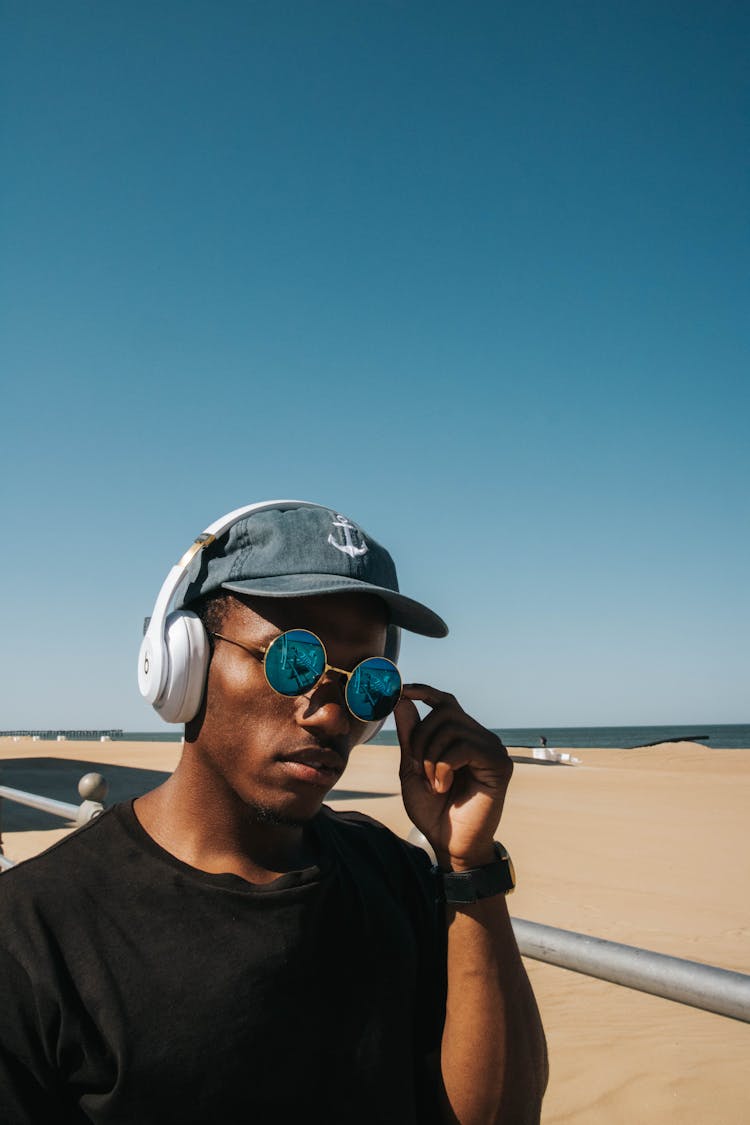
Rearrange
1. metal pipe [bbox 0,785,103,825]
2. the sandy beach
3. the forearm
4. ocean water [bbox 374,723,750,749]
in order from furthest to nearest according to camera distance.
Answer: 1. ocean water [bbox 374,723,750,749]
2. the sandy beach
3. metal pipe [bbox 0,785,103,825]
4. the forearm

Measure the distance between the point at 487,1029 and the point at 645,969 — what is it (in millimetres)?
357

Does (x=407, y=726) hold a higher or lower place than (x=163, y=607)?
lower

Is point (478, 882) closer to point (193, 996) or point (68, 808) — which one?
point (193, 996)

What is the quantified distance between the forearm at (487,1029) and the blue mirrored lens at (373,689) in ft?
1.48

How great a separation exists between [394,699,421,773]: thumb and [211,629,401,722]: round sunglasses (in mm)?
43

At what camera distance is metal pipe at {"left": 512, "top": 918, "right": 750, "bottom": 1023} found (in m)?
1.37

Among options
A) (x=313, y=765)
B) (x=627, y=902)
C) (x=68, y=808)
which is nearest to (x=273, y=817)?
(x=313, y=765)

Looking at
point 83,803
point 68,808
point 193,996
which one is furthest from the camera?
point 83,803

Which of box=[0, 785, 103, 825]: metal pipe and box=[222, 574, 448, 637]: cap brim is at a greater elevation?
Answer: box=[222, 574, 448, 637]: cap brim

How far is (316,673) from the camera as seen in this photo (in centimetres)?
164

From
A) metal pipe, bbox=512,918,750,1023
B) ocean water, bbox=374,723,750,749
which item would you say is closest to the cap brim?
metal pipe, bbox=512,918,750,1023

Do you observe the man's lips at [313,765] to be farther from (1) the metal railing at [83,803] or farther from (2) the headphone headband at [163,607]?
(1) the metal railing at [83,803]

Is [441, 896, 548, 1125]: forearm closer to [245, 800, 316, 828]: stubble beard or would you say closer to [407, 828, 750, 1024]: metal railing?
[407, 828, 750, 1024]: metal railing

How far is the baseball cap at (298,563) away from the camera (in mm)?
1635
